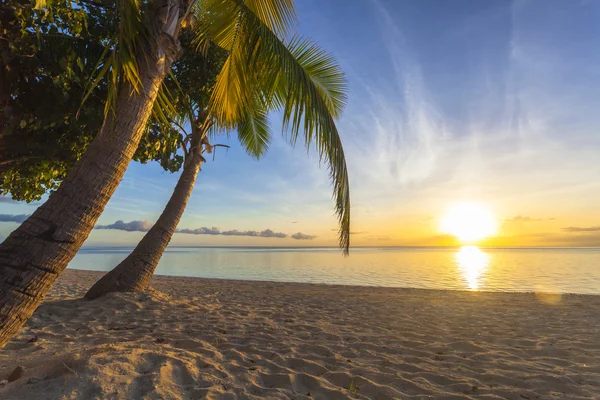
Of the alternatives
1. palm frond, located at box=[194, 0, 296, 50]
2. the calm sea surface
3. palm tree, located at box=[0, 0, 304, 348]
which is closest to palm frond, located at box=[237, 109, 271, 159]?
palm frond, located at box=[194, 0, 296, 50]

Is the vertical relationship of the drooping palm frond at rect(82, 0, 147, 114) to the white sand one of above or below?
above

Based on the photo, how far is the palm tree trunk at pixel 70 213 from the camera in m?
2.37

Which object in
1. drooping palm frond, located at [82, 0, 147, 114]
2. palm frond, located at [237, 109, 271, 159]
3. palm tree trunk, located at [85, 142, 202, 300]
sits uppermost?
palm frond, located at [237, 109, 271, 159]

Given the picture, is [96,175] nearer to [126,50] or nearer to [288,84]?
[126,50]

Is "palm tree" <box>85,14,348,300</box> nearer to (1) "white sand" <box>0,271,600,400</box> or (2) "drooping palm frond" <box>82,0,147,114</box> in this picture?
(1) "white sand" <box>0,271,600,400</box>

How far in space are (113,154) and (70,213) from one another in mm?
604

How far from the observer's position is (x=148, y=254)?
7023 millimetres

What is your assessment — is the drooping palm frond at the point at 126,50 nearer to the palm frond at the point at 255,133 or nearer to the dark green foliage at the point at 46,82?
the dark green foliage at the point at 46,82

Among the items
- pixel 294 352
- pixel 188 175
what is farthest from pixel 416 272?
pixel 294 352

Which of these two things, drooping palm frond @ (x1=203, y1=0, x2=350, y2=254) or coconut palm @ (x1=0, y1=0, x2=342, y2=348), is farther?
drooping palm frond @ (x1=203, y1=0, x2=350, y2=254)

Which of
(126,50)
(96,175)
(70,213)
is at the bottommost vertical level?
(70,213)

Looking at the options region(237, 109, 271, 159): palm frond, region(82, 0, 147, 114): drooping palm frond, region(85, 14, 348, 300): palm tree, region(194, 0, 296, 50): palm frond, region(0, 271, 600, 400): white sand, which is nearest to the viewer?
region(0, 271, 600, 400): white sand

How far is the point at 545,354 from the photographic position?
4.21 metres

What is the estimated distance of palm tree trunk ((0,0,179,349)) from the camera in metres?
2.37
